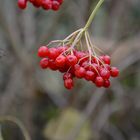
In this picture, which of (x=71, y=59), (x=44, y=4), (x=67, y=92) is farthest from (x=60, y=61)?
(x=67, y=92)

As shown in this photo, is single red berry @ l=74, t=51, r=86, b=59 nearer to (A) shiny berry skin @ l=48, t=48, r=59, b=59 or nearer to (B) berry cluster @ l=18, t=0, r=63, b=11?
(A) shiny berry skin @ l=48, t=48, r=59, b=59

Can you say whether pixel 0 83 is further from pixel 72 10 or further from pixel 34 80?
pixel 72 10

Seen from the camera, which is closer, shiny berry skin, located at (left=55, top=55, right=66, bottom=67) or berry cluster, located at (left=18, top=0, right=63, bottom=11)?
shiny berry skin, located at (left=55, top=55, right=66, bottom=67)

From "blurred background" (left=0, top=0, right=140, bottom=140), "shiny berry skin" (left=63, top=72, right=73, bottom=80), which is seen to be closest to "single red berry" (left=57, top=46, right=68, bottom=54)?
"shiny berry skin" (left=63, top=72, right=73, bottom=80)

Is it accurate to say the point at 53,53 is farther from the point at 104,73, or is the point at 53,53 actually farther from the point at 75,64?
the point at 104,73

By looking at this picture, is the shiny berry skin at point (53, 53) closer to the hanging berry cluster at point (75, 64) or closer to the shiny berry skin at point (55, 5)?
the hanging berry cluster at point (75, 64)

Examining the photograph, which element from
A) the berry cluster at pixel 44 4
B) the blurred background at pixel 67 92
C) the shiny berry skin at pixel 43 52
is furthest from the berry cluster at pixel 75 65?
the blurred background at pixel 67 92

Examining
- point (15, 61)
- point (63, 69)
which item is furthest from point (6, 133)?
point (63, 69)
